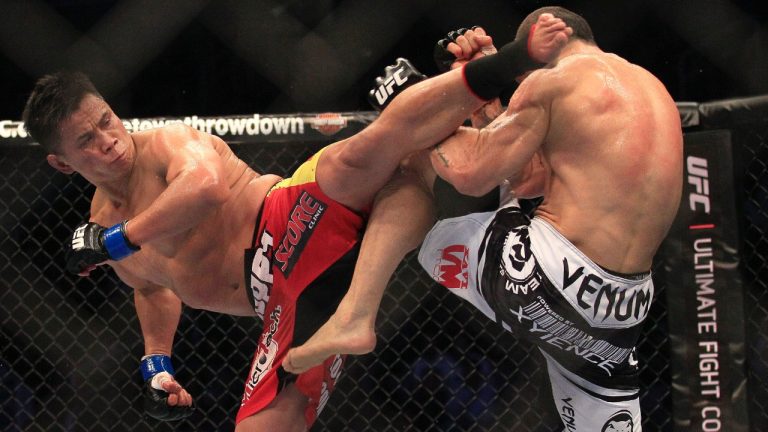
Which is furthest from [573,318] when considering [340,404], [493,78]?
[340,404]

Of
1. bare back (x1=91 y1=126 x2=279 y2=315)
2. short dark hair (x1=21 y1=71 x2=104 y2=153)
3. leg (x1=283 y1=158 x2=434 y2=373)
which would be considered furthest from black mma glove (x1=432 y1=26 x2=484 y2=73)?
short dark hair (x1=21 y1=71 x2=104 y2=153)

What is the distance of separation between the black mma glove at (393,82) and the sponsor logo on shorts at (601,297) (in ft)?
1.51

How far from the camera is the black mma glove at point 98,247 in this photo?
1720mm

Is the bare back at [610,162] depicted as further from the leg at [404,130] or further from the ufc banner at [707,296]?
the ufc banner at [707,296]

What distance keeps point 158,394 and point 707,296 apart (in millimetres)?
1509

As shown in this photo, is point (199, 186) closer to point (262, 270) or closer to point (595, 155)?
point (262, 270)

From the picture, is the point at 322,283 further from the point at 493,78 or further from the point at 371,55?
the point at 371,55

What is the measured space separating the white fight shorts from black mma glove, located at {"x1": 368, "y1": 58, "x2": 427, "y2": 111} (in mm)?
269

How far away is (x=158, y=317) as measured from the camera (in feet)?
7.02

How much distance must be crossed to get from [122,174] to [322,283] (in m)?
0.52

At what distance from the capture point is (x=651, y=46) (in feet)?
9.57

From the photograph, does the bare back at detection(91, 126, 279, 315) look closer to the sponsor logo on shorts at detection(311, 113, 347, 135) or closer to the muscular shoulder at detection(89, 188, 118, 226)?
the muscular shoulder at detection(89, 188, 118, 226)

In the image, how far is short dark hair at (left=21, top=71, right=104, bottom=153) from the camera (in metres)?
1.77

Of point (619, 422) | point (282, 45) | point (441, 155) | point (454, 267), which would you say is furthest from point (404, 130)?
point (282, 45)
